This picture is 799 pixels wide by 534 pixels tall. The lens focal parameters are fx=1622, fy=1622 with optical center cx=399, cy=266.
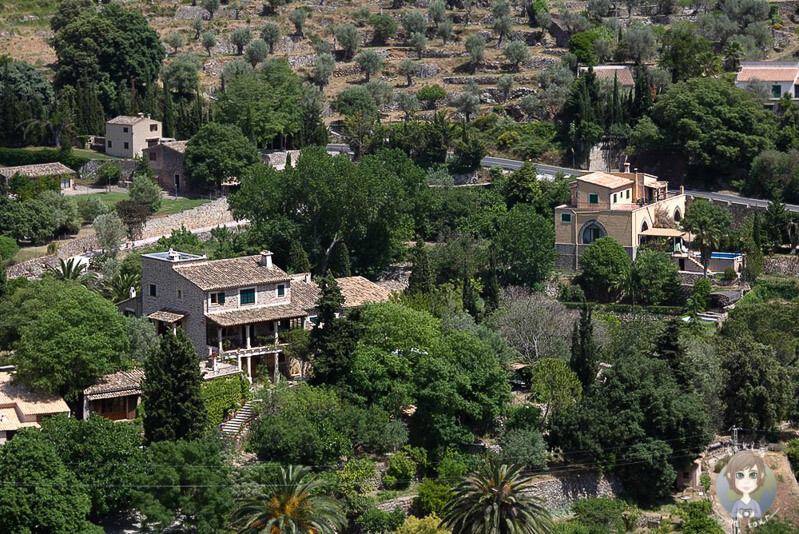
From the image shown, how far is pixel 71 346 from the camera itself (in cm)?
6456

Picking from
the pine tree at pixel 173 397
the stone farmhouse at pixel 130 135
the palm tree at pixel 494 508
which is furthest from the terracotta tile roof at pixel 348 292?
the stone farmhouse at pixel 130 135

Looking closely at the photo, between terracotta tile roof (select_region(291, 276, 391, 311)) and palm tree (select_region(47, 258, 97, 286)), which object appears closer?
terracotta tile roof (select_region(291, 276, 391, 311))

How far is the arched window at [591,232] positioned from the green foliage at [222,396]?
32.1 meters

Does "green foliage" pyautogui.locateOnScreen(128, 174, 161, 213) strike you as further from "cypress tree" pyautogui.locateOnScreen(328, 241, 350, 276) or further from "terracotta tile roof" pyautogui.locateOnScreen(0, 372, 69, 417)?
"terracotta tile roof" pyautogui.locateOnScreen(0, 372, 69, 417)

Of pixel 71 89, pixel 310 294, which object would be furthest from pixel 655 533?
pixel 71 89

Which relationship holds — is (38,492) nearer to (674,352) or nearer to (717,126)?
(674,352)

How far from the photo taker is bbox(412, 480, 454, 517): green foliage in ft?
→ 204

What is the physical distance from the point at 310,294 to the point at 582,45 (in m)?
55.4

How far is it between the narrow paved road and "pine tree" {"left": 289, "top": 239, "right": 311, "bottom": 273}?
26.2 m

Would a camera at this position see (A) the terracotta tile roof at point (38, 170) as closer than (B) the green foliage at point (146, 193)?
No

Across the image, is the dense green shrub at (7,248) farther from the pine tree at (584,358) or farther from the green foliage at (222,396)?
the pine tree at (584,358)

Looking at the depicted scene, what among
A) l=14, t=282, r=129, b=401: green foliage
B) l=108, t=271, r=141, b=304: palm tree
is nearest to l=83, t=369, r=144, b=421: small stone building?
l=14, t=282, r=129, b=401: green foliage

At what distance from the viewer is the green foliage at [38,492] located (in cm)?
5525

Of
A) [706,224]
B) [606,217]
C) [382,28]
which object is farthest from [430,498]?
[382,28]
